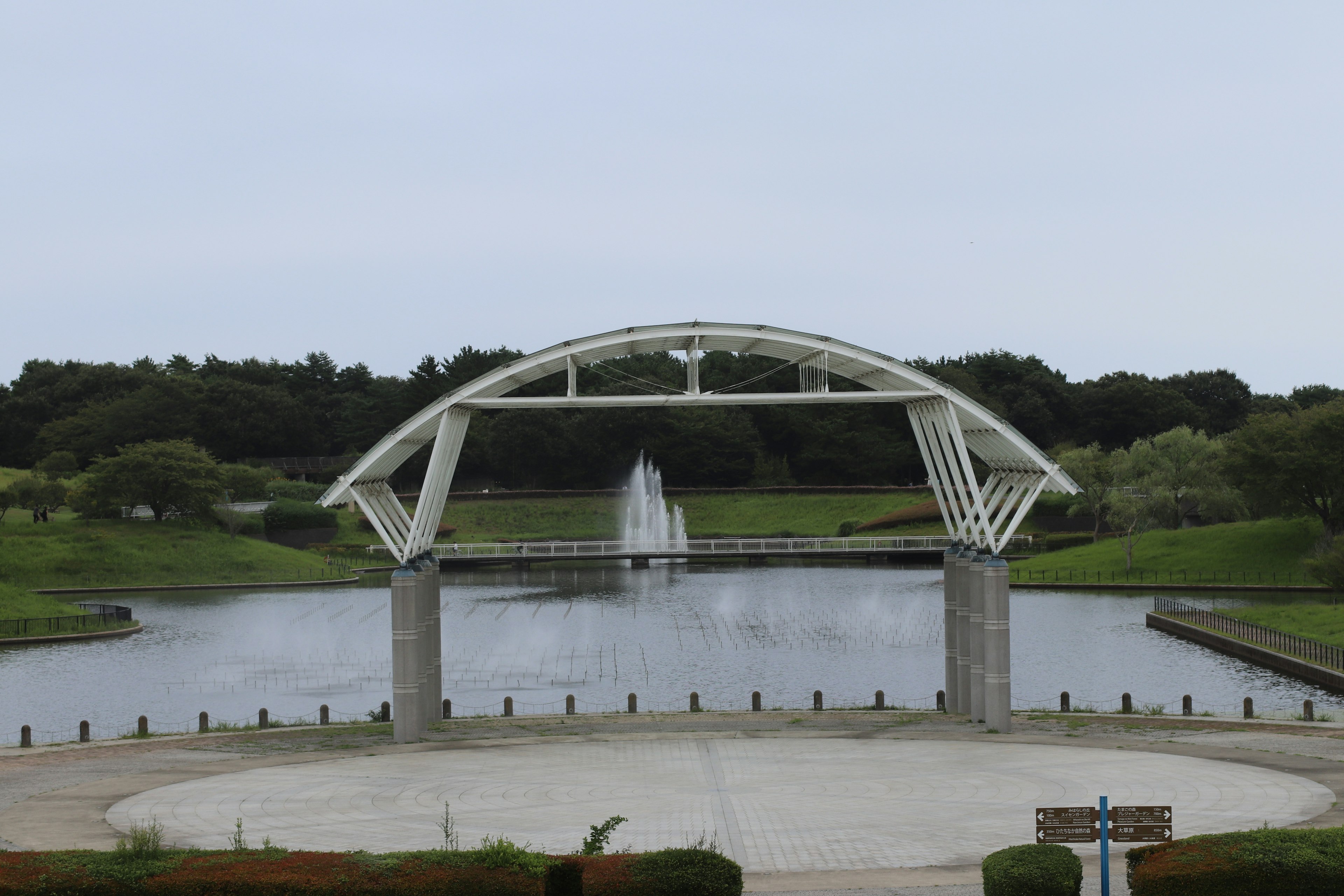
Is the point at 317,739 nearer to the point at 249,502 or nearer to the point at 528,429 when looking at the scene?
the point at 249,502

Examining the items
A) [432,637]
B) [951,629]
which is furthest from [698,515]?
[432,637]

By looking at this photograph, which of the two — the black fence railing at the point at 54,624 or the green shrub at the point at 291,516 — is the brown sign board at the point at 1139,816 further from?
the green shrub at the point at 291,516

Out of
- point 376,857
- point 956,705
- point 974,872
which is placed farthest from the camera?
point 956,705

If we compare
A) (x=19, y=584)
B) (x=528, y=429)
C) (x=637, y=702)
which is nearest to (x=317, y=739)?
(x=637, y=702)

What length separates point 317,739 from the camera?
27.1m

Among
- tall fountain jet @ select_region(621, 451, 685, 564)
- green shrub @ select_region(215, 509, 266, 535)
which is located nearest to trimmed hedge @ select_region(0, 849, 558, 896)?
green shrub @ select_region(215, 509, 266, 535)

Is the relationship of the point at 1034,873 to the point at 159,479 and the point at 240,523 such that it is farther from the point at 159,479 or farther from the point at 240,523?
the point at 240,523

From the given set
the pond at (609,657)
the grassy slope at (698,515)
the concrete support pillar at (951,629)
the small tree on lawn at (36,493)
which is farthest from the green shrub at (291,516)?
the concrete support pillar at (951,629)

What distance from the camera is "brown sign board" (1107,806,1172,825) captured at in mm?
11844

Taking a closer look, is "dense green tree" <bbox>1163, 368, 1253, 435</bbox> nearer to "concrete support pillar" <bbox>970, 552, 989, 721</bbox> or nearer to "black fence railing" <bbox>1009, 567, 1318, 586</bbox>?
"black fence railing" <bbox>1009, 567, 1318, 586</bbox>

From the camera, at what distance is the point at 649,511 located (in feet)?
339

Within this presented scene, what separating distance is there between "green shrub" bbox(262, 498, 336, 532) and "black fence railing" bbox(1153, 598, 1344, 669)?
5872 cm

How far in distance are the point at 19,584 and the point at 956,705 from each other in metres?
58.2

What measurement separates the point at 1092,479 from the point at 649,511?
1473 inches
